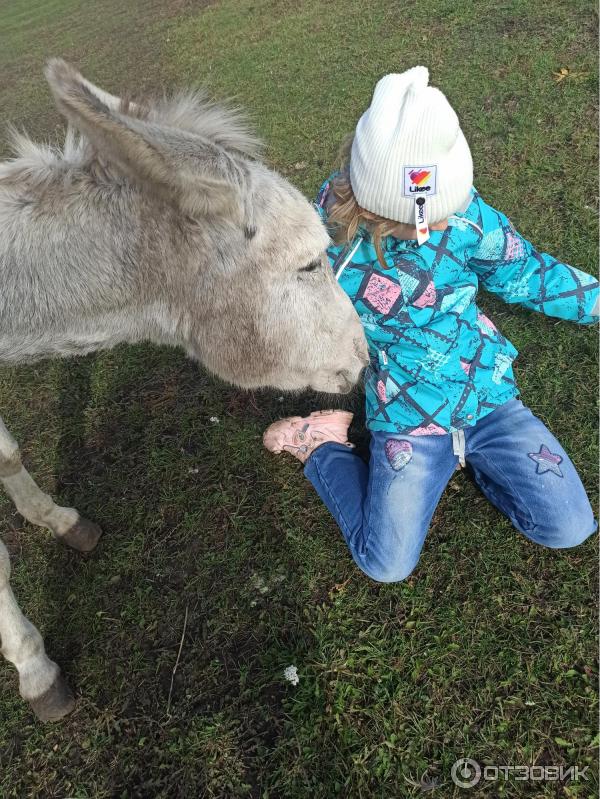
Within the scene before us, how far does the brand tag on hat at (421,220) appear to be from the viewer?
233 cm

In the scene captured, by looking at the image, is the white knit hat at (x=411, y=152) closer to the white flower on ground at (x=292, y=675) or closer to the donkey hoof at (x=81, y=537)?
the white flower on ground at (x=292, y=675)

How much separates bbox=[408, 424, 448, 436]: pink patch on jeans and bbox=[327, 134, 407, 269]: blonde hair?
869 mm

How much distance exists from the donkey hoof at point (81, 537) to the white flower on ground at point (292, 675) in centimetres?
143

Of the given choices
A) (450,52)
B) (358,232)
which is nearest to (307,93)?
(450,52)

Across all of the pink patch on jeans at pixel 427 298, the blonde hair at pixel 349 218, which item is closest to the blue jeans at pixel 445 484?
the pink patch on jeans at pixel 427 298

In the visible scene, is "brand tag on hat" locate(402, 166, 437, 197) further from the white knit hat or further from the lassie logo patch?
the lassie logo patch

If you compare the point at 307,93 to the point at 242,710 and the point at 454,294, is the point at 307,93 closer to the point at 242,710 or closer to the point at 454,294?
the point at 454,294

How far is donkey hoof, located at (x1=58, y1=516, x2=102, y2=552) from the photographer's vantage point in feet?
10.9

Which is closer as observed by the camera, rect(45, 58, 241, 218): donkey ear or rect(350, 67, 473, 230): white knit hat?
rect(45, 58, 241, 218): donkey ear

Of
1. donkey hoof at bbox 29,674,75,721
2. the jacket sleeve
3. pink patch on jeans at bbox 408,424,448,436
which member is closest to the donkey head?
pink patch on jeans at bbox 408,424,448,436

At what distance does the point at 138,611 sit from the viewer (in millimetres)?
3076

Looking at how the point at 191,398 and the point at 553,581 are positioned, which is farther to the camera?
the point at 191,398

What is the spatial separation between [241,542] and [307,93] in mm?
6587

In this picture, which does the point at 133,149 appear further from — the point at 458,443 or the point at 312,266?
the point at 458,443
